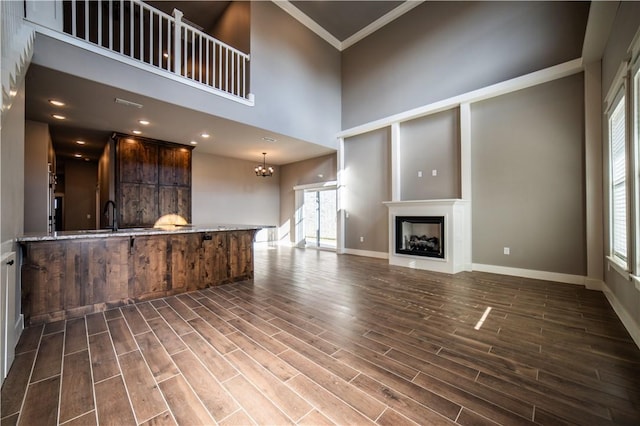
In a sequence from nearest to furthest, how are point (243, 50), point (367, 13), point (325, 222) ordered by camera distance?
point (243, 50) < point (367, 13) < point (325, 222)

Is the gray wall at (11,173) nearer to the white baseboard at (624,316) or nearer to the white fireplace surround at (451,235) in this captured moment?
the white baseboard at (624,316)

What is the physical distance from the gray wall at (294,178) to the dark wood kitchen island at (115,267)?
4.28 metres

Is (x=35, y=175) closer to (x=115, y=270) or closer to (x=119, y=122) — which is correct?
(x=119, y=122)

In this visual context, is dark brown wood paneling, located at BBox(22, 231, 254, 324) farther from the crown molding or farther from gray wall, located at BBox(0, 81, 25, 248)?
the crown molding

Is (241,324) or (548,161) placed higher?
(548,161)

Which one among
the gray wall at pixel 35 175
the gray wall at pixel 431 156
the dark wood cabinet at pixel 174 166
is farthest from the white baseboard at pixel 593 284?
the gray wall at pixel 35 175

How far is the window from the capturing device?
2.77 meters

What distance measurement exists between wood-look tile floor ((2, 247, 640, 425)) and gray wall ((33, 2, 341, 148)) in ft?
10.3

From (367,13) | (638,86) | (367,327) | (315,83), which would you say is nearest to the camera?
(638,86)

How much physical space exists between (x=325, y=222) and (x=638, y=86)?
22.6ft

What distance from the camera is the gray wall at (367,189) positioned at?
6.41 metres

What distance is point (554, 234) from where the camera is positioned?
13.6 feet

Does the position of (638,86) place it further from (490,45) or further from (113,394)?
(113,394)

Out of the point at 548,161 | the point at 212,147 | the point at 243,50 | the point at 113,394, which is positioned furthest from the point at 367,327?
the point at 212,147
